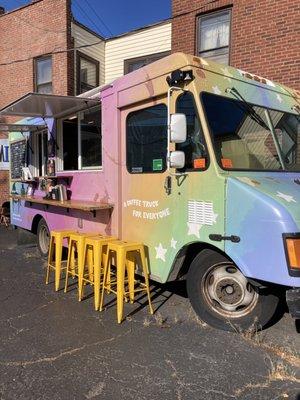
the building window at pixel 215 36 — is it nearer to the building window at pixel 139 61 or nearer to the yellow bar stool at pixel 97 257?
the building window at pixel 139 61

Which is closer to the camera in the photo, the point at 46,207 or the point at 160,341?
the point at 160,341

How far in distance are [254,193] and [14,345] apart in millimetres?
2690

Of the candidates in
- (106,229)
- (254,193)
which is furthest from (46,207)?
(254,193)

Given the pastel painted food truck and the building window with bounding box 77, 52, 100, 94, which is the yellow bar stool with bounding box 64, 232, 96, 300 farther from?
the building window with bounding box 77, 52, 100, 94

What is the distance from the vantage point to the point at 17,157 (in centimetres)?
938

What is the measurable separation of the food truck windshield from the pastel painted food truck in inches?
0.5

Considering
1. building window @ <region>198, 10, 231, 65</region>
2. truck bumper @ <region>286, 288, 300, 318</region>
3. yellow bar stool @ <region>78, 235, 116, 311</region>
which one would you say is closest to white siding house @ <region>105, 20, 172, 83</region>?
building window @ <region>198, 10, 231, 65</region>

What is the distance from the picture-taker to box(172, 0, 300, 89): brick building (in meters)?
8.33

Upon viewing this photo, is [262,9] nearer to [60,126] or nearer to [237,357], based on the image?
[60,126]

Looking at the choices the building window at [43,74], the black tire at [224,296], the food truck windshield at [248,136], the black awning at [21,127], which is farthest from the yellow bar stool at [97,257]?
the building window at [43,74]

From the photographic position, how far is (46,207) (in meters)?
7.60

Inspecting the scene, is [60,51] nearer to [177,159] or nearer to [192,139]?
[192,139]

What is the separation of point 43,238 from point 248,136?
198 inches

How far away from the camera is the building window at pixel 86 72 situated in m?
13.3
